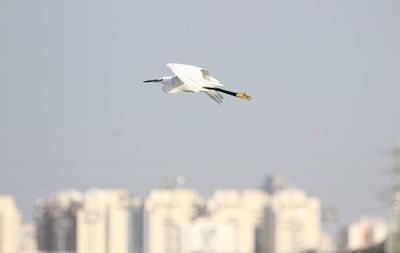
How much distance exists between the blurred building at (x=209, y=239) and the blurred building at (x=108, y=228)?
5.96 m

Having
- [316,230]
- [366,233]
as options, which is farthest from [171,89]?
[316,230]

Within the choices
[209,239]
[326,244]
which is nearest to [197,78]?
[326,244]

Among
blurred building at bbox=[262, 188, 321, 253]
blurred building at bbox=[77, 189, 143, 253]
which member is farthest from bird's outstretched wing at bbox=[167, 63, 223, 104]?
blurred building at bbox=[77, 189, 143, 253]

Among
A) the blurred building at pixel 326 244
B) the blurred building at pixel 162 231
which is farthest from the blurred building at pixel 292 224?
the blurred building at pixel 162 231

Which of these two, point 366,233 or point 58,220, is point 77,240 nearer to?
point 58,220

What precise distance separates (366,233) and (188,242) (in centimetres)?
2333

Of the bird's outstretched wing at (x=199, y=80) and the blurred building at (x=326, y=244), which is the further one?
the blurred building at (x=326, y=244)

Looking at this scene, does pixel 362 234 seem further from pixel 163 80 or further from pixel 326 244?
pixel 163 80

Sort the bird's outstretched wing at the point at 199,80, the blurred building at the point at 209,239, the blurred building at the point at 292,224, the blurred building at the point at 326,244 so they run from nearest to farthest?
the bird's outstretched wing at the point at 199,80 < the blurred building at the point at 326,244 < the blurred building at the point at 292,224 < the blurred building at the point at 209,239

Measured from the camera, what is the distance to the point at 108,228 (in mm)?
187750

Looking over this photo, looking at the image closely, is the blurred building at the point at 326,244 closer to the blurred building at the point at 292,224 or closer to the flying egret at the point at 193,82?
the blurred building at the point at 292,224

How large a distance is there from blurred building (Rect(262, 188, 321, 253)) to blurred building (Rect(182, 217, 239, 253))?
132 inches

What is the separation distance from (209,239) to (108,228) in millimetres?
10529

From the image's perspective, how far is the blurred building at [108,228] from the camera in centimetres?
18325
